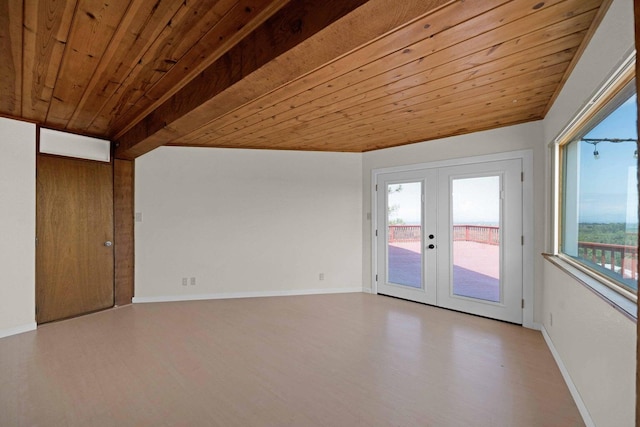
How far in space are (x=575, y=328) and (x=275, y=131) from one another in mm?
3549

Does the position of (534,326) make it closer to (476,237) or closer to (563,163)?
(476,237)

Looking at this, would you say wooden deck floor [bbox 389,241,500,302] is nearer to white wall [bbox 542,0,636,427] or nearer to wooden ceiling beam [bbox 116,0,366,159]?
white wall [bbox 542,0,636,427]

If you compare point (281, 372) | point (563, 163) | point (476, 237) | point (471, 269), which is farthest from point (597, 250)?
A: point (281, 372)

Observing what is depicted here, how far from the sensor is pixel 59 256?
398cm

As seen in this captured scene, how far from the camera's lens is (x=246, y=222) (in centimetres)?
507

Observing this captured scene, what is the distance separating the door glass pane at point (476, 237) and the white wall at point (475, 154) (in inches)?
15.2

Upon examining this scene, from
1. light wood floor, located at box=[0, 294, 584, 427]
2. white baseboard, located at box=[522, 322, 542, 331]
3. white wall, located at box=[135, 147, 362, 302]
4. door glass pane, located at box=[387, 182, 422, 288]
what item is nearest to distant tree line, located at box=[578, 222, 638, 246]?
light wood floor, located at box=[0, 294, 584, 427]

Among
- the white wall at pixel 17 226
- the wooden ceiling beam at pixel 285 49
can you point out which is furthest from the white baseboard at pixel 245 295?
the wooden ceiling beam at pixel 285 49

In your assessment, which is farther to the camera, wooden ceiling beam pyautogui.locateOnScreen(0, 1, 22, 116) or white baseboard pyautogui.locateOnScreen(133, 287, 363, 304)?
white baseboard pyautogui.locateOnScreen(133, 287, 363, 304)

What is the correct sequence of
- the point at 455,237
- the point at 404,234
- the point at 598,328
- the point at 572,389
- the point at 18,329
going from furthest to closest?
the point at 404,234 → the point at 455,237 → the point at 18,329 → the point at 572,389 → the point at 598,328

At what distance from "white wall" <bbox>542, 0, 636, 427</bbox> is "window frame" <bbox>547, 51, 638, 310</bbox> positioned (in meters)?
0.05

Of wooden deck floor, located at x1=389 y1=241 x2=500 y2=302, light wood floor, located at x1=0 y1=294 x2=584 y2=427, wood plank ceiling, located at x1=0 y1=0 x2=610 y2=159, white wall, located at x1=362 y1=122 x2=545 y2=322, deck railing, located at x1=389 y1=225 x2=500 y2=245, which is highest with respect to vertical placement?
wood plank ceiling, located at x1=0 y1=0 x2=610 y2=159

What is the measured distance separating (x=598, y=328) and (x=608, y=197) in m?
0.77

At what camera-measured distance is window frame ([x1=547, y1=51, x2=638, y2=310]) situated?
5.30 ft
